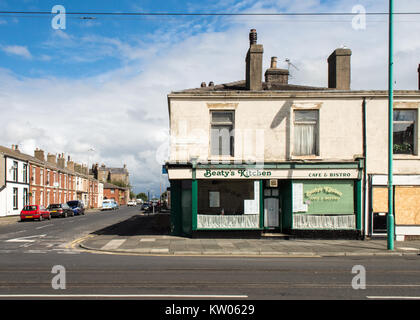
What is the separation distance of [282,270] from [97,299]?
217 inches

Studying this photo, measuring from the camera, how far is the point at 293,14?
16266mm

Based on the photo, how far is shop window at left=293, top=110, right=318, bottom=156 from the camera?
19.6 meters

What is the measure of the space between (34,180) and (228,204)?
39642 millimetres

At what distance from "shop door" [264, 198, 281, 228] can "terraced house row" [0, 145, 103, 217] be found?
111ft

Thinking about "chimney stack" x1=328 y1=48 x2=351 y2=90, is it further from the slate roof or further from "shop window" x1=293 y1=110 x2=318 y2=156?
"shop window" x1=293 y1=110 x2=318 y2=156

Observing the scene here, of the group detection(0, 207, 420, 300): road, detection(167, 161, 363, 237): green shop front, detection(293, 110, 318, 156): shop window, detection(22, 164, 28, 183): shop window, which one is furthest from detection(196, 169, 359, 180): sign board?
detection(22, 164, 28, 183): shop window

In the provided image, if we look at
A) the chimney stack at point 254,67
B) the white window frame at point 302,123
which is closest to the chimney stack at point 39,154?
the chimney stack at point 254,67

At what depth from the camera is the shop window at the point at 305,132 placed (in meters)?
19.6

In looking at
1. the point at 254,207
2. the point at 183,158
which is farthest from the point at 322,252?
the point at 183,158

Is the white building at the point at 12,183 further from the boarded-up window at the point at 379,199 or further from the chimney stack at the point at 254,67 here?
the boarded-up window at the point at 379,199

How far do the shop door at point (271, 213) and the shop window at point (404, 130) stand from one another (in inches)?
264

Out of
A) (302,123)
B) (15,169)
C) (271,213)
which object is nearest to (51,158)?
(15,169)

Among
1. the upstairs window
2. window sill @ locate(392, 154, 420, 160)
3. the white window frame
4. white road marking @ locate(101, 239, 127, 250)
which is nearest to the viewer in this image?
white road marking @ locate(101, 239, 127, 250)

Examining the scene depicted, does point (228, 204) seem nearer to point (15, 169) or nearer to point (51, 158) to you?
point (15, 169)
